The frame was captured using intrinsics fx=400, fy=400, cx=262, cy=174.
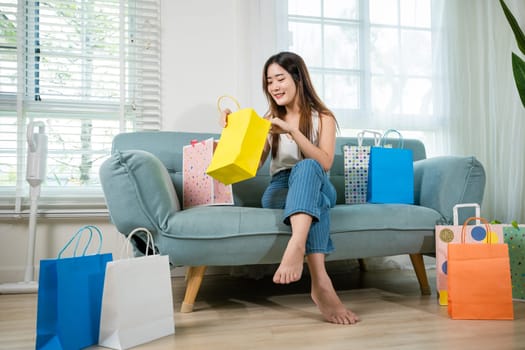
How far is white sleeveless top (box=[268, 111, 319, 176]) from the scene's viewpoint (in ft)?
5.43

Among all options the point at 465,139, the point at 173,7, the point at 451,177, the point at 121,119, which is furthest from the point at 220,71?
the point at 465,139

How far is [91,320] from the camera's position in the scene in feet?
3.71

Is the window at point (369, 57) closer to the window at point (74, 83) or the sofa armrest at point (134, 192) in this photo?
the window at point (74, 83)

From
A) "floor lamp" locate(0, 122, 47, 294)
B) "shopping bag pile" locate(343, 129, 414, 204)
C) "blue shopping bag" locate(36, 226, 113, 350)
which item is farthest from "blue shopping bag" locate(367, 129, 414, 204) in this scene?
"floor lamp" locate(0, 122, 47, 294)

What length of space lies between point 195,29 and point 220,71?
0.29 m

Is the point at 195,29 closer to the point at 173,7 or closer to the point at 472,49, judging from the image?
the point at 173,7

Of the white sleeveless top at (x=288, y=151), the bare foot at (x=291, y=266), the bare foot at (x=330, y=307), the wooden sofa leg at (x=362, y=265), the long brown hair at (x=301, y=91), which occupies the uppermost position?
the long brown hair at (x=301, y=91)

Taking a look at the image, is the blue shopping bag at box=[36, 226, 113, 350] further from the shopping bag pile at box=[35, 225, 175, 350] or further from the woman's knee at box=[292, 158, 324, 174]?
the woman's knee at box=[292, 158, 324, 174]

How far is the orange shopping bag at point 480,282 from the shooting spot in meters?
1.31

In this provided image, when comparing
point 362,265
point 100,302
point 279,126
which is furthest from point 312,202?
point 362,265

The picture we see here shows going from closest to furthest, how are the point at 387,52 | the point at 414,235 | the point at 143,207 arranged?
1. the point at 143,207
2. the point at 414,235
3. the point at 387,52

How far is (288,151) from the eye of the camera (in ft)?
5.51

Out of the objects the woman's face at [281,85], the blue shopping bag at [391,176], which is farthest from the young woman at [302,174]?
the blue shopping bag at [391,176]

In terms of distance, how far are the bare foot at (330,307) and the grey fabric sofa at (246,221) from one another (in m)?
0.19
